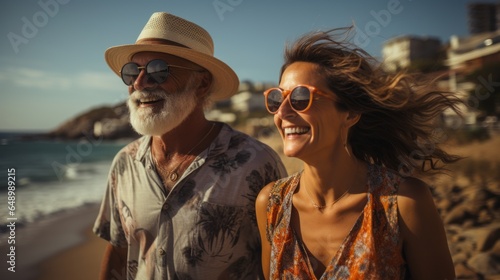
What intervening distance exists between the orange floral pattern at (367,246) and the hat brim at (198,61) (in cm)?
137

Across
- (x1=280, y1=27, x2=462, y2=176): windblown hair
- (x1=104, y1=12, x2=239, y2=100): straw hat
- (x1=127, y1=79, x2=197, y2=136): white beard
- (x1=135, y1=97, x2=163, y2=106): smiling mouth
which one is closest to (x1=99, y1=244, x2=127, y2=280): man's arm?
(x1=127, y1=79, x2=197, y2=136): white beard

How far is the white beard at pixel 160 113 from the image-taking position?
284 centimetres

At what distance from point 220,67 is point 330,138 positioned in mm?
1300

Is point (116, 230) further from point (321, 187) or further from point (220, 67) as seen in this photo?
point (321, 187)

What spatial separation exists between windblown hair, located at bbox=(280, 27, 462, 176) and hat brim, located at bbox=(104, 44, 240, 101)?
0.85 meters

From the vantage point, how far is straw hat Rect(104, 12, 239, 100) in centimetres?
287

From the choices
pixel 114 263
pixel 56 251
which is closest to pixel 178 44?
pixel 114 263

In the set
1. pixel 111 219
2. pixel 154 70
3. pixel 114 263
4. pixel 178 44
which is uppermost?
pixel 178 44

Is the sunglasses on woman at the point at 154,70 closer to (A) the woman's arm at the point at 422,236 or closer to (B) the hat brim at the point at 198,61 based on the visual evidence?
(B) the hat brim at the point at 198,61

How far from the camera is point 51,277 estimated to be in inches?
259

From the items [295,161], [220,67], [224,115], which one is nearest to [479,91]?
[295,161]

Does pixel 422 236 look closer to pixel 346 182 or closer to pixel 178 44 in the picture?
pixel 346 182

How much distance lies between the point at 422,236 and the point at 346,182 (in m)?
0.47

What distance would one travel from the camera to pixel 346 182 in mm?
2180
